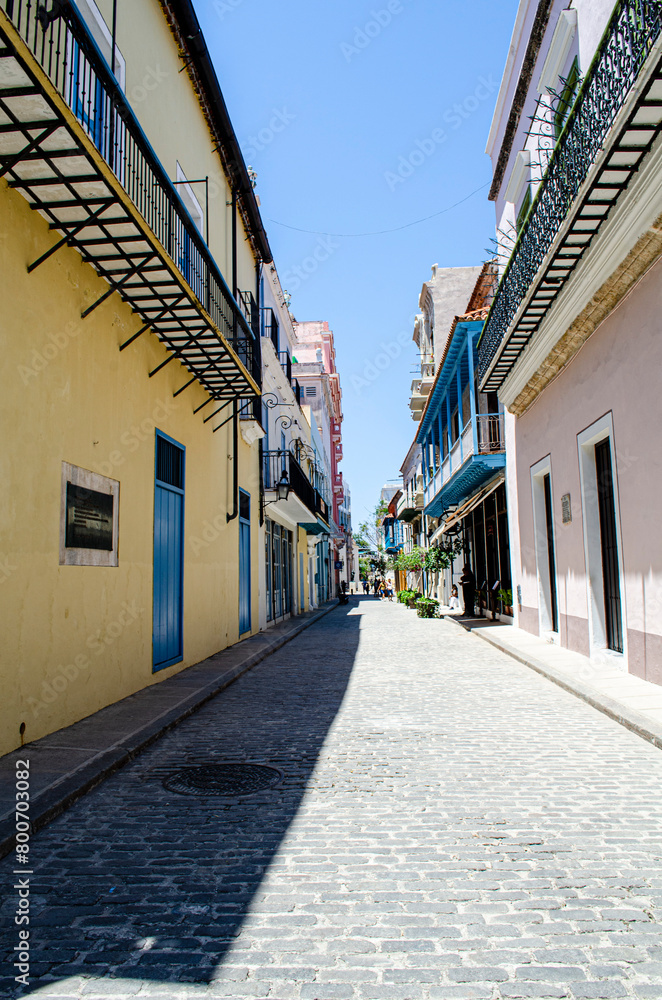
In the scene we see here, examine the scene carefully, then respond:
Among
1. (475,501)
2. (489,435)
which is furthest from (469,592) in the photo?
(489,435)

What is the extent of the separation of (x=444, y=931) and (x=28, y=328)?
522 centimetres

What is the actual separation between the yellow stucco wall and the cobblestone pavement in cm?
120

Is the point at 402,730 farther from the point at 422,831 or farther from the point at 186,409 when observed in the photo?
the point at 186,409

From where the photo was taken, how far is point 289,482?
61.6 feet

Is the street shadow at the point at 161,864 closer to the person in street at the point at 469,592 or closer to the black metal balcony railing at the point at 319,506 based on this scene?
the person in street at the point at 469,592

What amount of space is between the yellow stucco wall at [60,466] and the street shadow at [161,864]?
115 centimetres

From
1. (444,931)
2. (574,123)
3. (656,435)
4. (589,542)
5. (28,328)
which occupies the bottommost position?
(444,931)

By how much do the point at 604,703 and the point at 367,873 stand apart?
4.59 m

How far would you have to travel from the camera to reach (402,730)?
6605 millimetres

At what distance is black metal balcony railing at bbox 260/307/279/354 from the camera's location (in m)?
18.9

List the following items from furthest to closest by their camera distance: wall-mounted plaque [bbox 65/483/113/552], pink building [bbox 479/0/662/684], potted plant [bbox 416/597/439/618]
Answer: potted plant [bbox 416/597/439/618]
pink building [bbox 479/0/662/684]
wall-mounted plaque [bbox 65/483/113/552]

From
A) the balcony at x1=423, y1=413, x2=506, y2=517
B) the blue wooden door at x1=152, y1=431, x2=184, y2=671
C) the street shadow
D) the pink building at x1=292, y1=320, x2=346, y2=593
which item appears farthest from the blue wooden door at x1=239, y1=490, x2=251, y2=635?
the pink building at x1=292, y1=320, x2=346, y2=593

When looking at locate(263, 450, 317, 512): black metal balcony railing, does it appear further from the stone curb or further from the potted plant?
the stone curb

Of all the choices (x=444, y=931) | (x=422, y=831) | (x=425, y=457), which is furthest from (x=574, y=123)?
(x=425, y=457)
